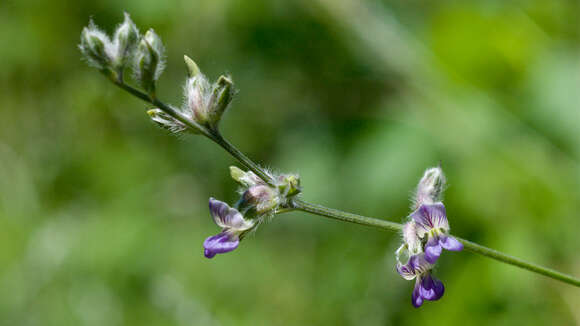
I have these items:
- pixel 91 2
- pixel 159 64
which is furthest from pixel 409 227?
pixel 91 2

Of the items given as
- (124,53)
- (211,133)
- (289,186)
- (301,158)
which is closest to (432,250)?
(289,186)

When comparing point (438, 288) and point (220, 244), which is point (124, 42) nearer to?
point (220, 244)

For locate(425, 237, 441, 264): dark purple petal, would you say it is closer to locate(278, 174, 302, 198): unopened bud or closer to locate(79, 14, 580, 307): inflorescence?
locate(79, 14, 580, 307): inflorescence

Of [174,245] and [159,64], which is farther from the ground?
[159,64]

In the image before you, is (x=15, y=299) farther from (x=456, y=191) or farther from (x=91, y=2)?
(x=456, y=191)

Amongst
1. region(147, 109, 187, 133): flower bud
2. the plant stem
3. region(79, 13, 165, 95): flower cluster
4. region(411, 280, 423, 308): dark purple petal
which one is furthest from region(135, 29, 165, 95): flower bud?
region(411, 280, 423, 308): dark purple petal

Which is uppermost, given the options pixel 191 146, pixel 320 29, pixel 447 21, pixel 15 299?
pixel 447 21

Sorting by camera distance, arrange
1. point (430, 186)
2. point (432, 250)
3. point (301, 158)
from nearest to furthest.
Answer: point (432, 250)
point (430, 186)
point (301, 158)
